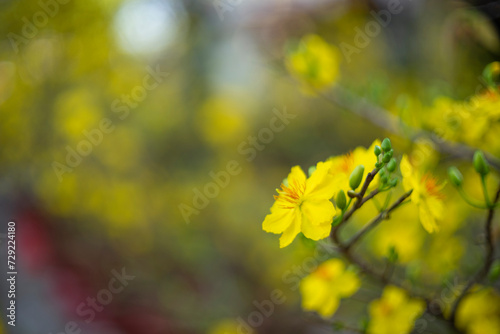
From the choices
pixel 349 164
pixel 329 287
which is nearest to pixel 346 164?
pixel 349 164

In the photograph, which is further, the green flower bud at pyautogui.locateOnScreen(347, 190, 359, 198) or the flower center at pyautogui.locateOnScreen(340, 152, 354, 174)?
the flower center at pyautogui.locateOnScreen(340, 152, 354, 174)

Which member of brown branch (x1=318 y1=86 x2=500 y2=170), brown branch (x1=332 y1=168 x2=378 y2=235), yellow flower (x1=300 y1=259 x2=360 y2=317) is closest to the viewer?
brown branch (x1=332 y1=168 x2=378 y2=235)

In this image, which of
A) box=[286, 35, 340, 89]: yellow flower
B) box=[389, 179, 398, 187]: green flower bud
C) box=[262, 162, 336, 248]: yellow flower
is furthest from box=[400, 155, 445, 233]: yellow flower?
box=[286, 35, 340, 89]: yellow flower

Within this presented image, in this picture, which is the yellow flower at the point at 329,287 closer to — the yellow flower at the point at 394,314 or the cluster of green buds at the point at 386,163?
the yellow flower at the point at 394,314

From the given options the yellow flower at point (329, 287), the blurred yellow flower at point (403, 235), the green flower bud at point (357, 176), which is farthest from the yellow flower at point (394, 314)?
the green flower bud at point (357, 176)

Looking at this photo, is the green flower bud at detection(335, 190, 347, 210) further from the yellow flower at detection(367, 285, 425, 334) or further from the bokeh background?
the bokeh background

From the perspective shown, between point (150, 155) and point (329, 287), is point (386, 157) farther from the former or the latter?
point (150, 155)

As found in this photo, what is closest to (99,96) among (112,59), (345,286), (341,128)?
(112,59)
